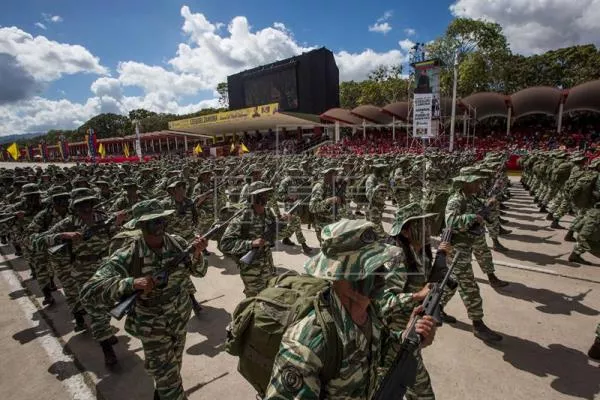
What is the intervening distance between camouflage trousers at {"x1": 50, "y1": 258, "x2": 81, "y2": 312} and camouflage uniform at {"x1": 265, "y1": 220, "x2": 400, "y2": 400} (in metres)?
5.03

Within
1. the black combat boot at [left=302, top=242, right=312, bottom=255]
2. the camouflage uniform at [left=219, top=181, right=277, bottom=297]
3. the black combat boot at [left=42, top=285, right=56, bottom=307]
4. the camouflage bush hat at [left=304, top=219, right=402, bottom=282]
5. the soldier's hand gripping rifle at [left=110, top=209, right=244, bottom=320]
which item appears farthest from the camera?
the black combat boot at [left=302, top=242, right=312, bottom=255]

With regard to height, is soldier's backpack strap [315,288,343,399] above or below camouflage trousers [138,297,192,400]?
above

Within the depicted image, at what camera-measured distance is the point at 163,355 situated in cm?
322

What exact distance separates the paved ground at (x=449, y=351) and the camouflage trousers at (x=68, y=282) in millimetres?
481

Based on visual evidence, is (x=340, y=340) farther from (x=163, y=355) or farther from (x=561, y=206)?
(x=561, y=206)

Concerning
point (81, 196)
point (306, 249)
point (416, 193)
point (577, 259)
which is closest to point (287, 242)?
point (306, 249)

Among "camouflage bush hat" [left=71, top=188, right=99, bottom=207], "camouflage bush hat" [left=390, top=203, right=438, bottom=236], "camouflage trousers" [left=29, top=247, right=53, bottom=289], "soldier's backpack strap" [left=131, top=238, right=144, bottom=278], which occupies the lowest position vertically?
"camouflage trousers" [left=29, top=247, right=53, bottom=289]

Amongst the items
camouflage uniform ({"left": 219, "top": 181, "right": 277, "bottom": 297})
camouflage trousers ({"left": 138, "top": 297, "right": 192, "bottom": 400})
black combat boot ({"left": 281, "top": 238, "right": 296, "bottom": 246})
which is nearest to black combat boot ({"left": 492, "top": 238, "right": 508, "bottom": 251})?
black combat boot ({"left": 281, "top": 238, "right": 296, "bottom": 246})

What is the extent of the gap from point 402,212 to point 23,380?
16.6ft

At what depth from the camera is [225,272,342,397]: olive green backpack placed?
70.8 inches

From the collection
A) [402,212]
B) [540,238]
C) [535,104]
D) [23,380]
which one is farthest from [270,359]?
[535,104]

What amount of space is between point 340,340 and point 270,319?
44 cm

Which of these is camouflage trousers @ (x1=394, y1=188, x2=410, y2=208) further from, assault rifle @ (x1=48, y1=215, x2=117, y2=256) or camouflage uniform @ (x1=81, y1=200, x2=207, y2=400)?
camouflage uniform @ (x1=81, y1=200, x2=207, y2=400)

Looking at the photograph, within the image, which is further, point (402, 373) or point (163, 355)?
point (163, 355)
